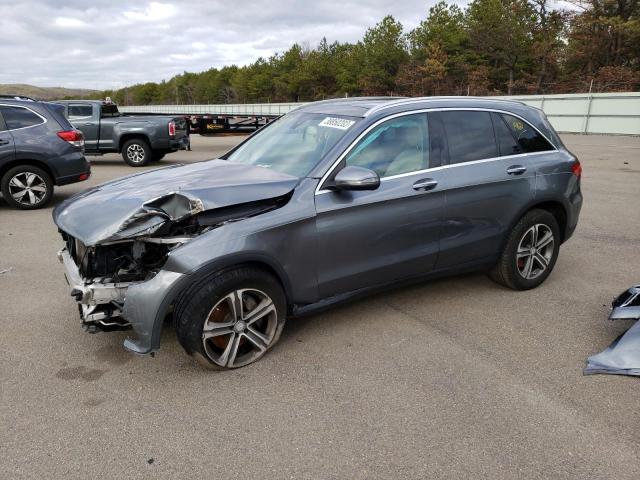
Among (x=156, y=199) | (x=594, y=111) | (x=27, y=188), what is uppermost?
(x=594, y=111)

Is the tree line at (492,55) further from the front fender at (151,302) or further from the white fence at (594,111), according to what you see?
the front fender at (151,302)

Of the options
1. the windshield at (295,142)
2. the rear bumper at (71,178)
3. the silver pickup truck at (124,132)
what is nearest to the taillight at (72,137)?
the rear bumper at (71,178)

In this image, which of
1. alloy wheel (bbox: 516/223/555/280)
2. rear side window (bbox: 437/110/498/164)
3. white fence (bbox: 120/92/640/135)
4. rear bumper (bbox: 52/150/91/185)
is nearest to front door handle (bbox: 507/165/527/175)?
rear side window (bbox: 437/110/498/164)

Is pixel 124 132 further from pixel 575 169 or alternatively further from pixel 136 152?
pixel 575 169

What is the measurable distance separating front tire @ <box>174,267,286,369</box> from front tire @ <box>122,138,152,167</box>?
1240 cm

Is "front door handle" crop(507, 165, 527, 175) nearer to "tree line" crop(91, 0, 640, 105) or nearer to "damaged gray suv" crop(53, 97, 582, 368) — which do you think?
"damaged gray suv" crop(53, 97, 582, 368)

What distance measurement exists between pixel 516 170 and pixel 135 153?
12.5 meters

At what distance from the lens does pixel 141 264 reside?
3.31m

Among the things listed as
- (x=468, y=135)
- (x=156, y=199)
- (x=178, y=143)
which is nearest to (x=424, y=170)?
(x=468, y=135)

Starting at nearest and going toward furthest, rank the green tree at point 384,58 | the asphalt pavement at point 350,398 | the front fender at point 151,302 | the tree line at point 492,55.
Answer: the asphalt pavement at point 350,398, the front fender at point 151,302, the tree line at point 492,55, the green tree at point 384,58

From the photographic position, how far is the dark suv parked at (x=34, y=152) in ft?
27.1

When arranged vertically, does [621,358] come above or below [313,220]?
below

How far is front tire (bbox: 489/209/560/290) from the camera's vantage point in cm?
460

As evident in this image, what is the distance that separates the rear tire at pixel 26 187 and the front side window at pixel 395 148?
6.77 metres
